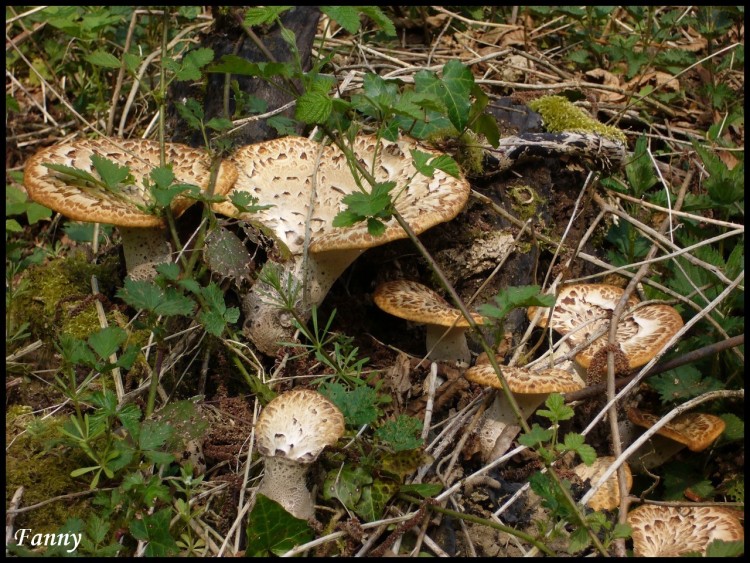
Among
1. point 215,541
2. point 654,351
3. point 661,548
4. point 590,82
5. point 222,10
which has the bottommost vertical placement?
point 215,541

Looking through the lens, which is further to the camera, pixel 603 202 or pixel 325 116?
pixel 603 202

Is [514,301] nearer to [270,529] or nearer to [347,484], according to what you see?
[347,484]

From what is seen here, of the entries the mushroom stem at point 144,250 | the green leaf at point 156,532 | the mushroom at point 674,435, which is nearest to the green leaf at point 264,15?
the mushroom stem at point 144,250

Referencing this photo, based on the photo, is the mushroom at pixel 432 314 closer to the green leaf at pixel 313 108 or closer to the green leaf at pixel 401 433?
the green leaf at pixel 401 433

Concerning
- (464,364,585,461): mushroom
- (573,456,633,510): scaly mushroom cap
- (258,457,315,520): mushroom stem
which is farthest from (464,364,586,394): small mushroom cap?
(258,457,315,520): mushroom stem

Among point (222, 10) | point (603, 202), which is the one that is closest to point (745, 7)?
point (603, 202)

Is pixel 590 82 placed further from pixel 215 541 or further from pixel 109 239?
pixel 215 541

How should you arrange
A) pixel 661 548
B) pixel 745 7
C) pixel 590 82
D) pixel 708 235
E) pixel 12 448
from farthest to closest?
pixel 590 82, pixel 745 7, pixel 708 235, pixel 12 448, pixel 661 548
